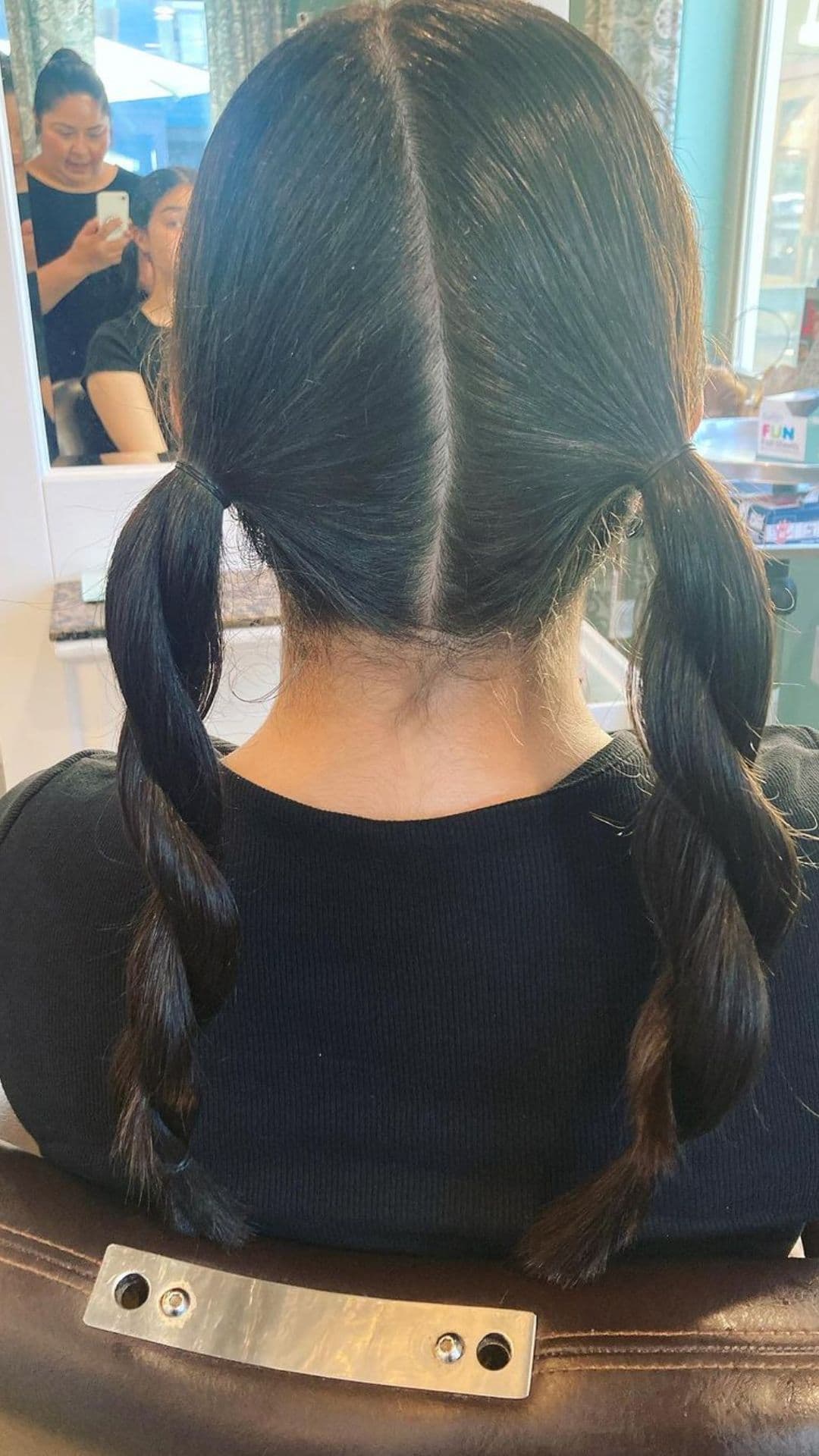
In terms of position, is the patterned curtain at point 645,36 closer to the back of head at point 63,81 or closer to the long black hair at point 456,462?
the back of head at point 63,81

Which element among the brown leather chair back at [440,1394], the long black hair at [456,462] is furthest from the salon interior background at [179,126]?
the brown leather chair back at [440,1394]

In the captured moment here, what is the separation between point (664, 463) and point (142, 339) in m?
1.14

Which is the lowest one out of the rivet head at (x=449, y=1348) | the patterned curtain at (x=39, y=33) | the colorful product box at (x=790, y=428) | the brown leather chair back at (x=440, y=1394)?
the brown leather chair back at (x=440, y=1394)

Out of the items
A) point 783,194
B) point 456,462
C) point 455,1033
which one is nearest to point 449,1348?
point 455,1033

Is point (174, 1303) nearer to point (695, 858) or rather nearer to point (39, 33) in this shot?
point (695, 858)

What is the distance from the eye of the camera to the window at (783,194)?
1.80 metres

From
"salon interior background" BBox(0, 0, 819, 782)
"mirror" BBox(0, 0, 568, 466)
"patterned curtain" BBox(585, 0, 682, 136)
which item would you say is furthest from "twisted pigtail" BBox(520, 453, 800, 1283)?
"patterned curtain" BBox(585, 0, 682, 136)

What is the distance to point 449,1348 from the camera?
0.41m

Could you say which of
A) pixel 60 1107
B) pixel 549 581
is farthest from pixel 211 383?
pixel 60 1107

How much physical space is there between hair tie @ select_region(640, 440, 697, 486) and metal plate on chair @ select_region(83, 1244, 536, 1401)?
0.34 m

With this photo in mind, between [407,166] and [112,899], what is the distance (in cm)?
37

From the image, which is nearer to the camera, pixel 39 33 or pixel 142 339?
pixel 39 33

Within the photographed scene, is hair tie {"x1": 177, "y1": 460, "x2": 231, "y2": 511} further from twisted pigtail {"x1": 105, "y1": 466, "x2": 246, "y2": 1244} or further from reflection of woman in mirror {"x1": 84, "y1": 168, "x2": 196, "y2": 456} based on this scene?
reflection of woman in mirror {"x1": 84, "y1": 168, "x2": 196, "y2": 456}

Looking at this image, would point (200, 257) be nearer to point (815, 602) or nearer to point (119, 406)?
point (119, 406)
